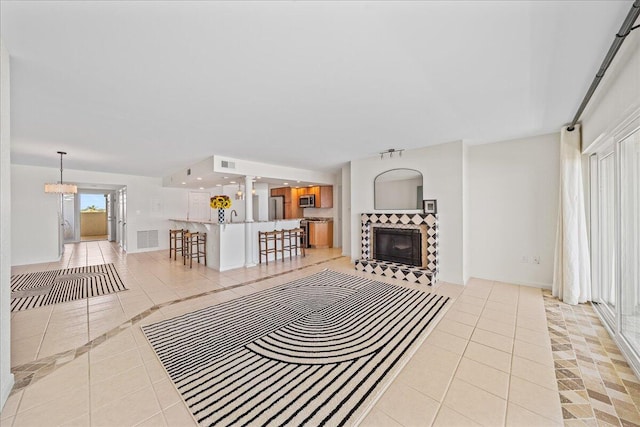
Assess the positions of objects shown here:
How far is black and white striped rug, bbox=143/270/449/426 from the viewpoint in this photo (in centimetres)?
160

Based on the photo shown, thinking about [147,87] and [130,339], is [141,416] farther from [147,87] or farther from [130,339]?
[147,87]

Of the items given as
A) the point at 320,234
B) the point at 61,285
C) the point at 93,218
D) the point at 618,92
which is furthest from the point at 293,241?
the point at 93,218

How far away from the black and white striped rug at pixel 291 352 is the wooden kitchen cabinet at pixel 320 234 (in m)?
4.58

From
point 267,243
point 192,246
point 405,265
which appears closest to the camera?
point 405,265

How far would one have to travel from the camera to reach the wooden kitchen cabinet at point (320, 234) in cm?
825

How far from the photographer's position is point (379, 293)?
3738mm

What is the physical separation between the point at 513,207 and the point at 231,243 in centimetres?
555

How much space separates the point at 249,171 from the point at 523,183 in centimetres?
529

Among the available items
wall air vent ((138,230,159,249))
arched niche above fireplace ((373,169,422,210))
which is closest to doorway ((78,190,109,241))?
wall air vent ((138,230,159,249))

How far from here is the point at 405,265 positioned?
4.71 m

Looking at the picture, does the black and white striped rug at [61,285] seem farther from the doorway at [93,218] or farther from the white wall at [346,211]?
the doorway at [93,218]

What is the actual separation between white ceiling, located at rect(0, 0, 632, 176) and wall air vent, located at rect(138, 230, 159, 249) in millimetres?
4815

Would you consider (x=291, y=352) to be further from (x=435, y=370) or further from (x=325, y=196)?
(x=325, y=196)

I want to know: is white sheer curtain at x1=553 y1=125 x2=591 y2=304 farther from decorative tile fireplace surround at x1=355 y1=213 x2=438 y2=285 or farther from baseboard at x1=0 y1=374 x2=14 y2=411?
baseboard at x1=0 y1=374 x2=14 y2=411
